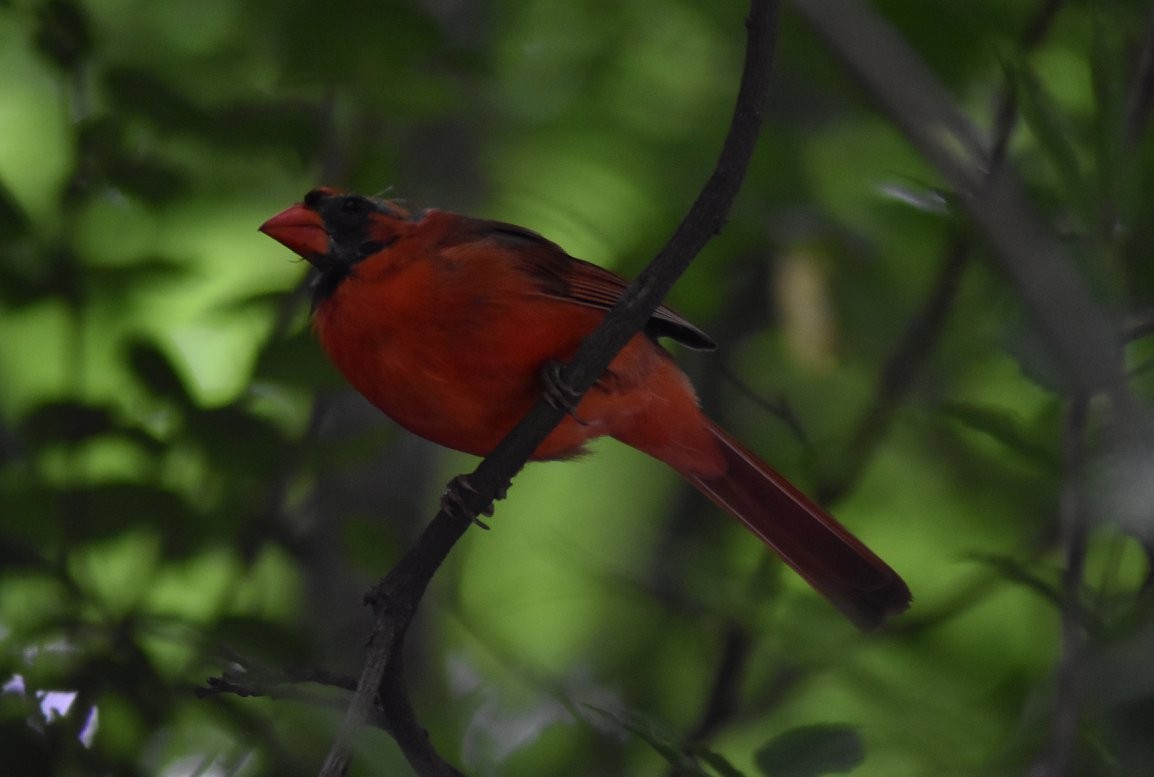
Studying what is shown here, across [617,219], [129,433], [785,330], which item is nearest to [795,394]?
[785,330]

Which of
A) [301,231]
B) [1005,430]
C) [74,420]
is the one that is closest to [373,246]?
[301,231]

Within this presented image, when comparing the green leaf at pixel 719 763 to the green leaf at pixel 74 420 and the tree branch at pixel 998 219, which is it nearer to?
the tree branch at pixel 998 219

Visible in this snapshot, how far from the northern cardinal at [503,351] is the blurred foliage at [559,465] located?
11 centimetres

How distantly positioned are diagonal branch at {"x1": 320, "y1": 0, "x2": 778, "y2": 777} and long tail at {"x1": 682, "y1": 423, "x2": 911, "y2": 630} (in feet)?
3.10

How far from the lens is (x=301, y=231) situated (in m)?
2.83

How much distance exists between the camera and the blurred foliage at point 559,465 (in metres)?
2.10

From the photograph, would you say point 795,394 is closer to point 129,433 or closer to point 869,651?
point 869,651

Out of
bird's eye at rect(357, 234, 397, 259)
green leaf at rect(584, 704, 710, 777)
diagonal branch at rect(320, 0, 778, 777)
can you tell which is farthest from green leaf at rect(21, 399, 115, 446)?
green leaf at rect(584, 704, 710, 777)

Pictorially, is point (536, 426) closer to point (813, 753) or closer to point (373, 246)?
point (813, 753)

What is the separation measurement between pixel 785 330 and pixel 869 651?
97cm

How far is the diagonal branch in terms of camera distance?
5.59 ft

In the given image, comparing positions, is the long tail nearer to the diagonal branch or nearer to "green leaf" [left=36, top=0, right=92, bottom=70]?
the diagonal branch

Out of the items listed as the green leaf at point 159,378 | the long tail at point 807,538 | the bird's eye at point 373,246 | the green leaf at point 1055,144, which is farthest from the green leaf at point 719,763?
the bird's eye at point 373,246

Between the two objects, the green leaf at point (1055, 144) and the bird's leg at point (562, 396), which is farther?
the bird's leg at point (562, 396)
